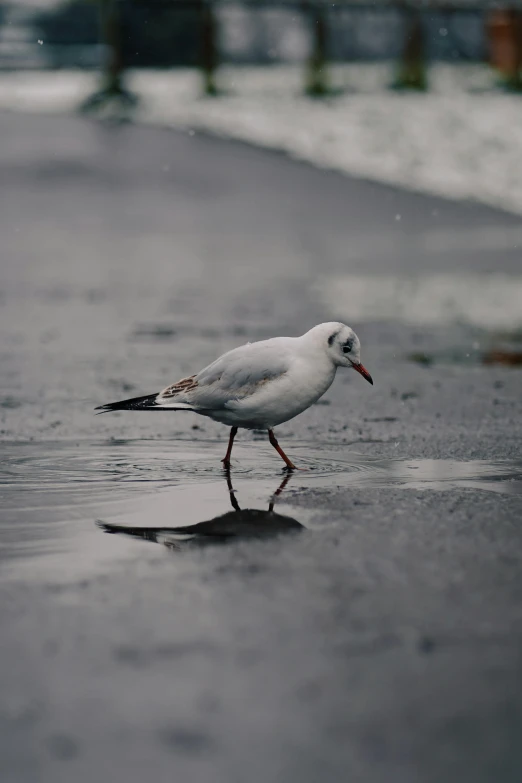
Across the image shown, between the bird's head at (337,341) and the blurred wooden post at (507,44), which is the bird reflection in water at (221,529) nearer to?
the bird's head at (337,341)

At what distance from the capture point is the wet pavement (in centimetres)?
368

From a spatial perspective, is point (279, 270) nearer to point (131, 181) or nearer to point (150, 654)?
point (131, 181)

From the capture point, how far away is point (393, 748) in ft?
11.8

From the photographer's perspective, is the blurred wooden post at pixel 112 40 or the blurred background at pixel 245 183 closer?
the blurred background at pixel 245 183

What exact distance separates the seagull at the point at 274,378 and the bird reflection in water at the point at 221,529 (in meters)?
0.86

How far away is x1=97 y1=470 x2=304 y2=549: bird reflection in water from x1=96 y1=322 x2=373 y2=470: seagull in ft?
2.82

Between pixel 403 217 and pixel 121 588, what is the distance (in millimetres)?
15325

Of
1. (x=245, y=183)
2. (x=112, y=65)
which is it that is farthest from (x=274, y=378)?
(x=112, y=65)

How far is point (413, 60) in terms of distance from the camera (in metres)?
28.3

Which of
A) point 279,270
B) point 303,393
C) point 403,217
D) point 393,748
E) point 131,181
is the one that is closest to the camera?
point 393,748

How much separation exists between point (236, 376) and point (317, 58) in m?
21.7

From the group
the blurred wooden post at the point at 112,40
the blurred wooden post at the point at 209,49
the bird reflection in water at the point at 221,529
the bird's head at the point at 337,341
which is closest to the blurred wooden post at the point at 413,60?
the blurred wooden post at the point at 209,49

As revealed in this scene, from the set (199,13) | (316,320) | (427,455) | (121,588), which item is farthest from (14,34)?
(121,588)

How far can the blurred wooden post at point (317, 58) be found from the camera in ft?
90.5
